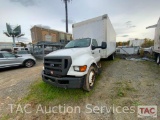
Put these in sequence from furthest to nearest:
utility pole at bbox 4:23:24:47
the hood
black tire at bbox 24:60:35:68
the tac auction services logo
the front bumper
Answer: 1. utility pole at bbox 4:23:24:47
2. black tire at bbox 24:60:35:68
3. the hood
4. the front bumper
5. the tac auction services logo

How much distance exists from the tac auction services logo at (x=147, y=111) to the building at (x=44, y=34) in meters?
20.2

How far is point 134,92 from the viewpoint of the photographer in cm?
357

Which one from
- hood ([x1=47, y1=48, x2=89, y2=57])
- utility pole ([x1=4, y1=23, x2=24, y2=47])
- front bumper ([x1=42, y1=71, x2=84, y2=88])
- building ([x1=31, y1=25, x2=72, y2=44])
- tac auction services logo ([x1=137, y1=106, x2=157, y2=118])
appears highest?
utility pole ([x1=4, y1=23, x2=24, y2=47])

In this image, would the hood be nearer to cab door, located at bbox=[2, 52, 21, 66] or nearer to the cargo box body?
the cargo box body

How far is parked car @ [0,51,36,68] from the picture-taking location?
25.2 feet

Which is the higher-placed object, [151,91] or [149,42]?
[149,42]

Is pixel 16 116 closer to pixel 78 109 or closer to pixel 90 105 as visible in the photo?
pixel 78 109

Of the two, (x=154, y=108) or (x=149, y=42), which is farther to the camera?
(x=149, y=42)

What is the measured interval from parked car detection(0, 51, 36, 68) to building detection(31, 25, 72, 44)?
460 inches

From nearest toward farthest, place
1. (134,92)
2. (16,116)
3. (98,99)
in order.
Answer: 1. (16,116)
2. (98,99)
3. (134,92)

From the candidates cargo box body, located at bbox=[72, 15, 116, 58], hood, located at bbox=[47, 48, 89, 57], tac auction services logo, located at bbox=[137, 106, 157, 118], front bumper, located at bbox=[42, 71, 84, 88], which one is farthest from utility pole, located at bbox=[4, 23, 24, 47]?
tac auction services logo, located at bbox=[137, 106, 157, 118]

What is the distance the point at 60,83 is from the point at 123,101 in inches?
79.1

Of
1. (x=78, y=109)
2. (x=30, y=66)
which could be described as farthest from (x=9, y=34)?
(x=78, y=109)

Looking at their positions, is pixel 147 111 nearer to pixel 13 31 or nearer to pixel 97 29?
pixel 97 29
